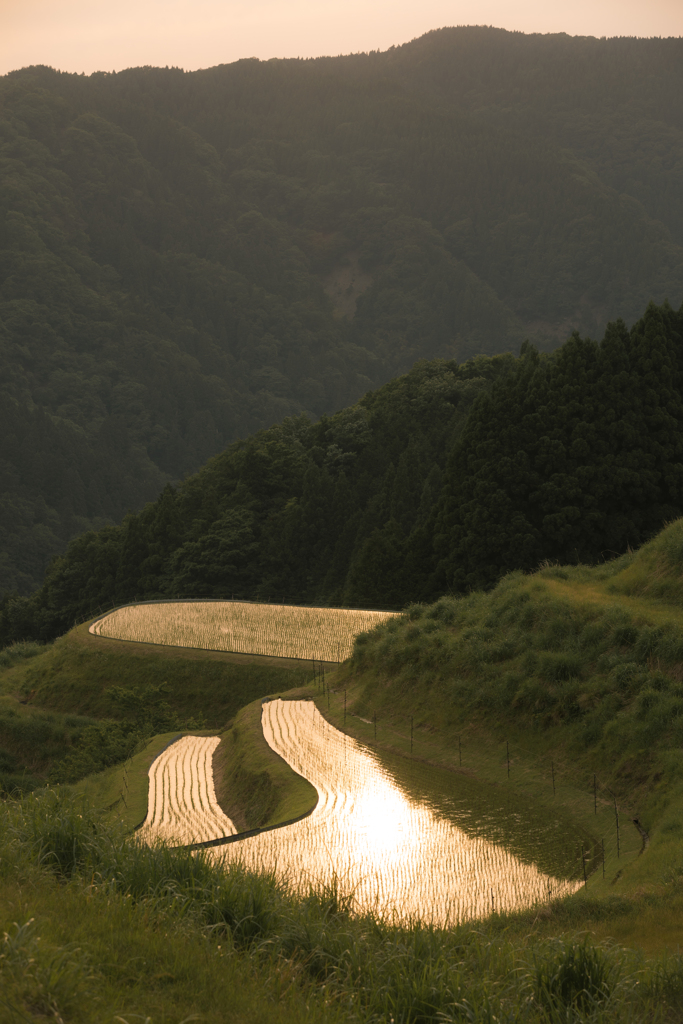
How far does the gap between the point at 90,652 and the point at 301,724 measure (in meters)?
17.4

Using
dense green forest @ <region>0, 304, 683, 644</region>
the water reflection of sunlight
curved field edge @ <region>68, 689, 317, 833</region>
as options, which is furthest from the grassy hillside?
dense green forest @ <region>0, 304, 683, 644</region>

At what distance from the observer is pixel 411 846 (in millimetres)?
13641

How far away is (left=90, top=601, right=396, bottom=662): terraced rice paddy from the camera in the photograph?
1421 inches

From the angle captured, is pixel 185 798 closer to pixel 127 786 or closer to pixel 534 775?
pixel 127 786

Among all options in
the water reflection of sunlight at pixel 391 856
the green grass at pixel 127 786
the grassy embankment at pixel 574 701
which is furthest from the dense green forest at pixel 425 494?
the water reflection of sunlight at pixel 391 856

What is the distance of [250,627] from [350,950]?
32.5 meters

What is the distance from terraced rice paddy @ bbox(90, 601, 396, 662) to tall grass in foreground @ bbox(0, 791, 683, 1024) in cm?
2649

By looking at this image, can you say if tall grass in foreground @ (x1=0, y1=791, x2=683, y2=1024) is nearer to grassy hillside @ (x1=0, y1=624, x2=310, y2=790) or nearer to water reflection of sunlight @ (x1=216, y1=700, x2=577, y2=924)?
water reflection of sunlight @ (x1=216, y1=700, x2=577, y2=924)

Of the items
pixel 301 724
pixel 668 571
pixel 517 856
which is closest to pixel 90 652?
pixel 301 724

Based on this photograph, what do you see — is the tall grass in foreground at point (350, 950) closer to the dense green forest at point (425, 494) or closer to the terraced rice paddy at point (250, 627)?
the terraced rice paddy at point (250, 627)

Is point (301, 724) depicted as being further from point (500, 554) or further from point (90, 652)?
point (500, 554)

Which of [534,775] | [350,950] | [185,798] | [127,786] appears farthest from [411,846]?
[127,786]

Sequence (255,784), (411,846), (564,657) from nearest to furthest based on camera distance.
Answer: (411,846) → (564,657) → (255,784)

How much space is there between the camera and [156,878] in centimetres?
774
